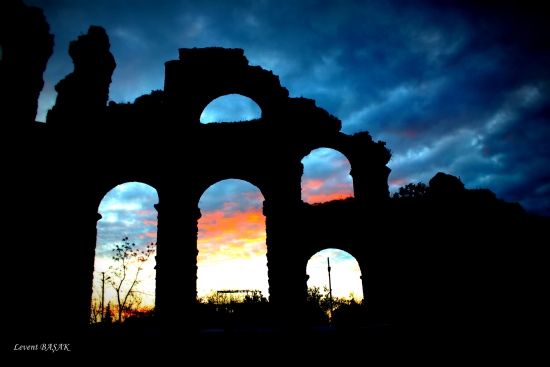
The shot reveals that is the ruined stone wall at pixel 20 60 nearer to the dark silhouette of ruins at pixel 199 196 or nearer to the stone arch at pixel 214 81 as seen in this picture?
the dark silhouette of ruins at pixel 199 196

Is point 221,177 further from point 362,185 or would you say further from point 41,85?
point 41,85

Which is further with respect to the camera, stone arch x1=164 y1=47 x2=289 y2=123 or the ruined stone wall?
stone arch x1=164 y1=47 x2=289 y2=123

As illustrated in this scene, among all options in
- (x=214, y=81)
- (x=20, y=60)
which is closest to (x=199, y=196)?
(x=214, y=81)

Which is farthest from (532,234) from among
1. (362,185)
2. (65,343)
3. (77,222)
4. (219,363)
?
(77,222)

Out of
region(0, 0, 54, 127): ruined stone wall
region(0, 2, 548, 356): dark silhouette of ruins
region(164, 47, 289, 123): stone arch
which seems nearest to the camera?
region(0, 2, 548, 356): dark silhouette of ruins

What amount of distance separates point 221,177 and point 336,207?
5.20m

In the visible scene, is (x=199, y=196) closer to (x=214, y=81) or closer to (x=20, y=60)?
(x=214, y=81)

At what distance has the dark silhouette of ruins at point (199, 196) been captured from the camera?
9781 millimetres

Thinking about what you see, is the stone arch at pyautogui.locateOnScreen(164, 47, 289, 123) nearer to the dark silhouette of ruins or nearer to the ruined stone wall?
the dark silhouette of ruins

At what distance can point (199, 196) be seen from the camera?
10.8 metres

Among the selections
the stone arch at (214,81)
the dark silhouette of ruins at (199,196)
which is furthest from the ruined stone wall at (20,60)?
the stone arch at (214,81)

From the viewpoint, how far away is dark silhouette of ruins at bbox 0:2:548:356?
9781 mm

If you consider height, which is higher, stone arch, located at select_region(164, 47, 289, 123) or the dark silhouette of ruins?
stone arch, located at select_region(164, 47, 289, 123)

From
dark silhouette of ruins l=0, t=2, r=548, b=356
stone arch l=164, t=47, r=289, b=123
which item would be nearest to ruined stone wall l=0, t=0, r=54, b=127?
dark silhouette of ruins l=0, t=2, r=548, b=356
